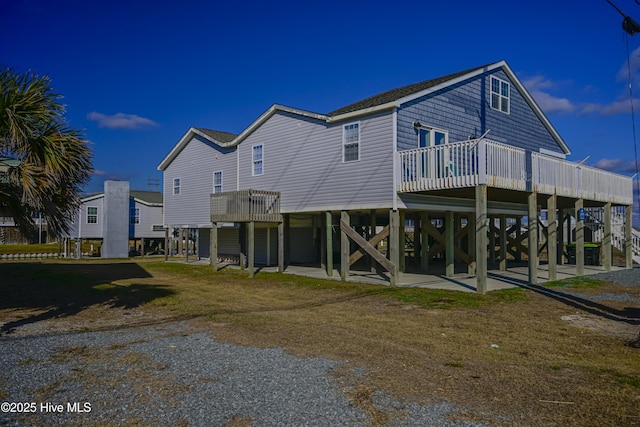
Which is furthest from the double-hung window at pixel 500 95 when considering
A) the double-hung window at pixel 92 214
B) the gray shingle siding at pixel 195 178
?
the double-hung window at pixel 92 214

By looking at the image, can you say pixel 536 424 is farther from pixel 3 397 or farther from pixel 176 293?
pixel 176 293

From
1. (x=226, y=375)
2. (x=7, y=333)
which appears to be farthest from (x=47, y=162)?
(x=226, y=375)

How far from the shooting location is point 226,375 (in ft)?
19.8

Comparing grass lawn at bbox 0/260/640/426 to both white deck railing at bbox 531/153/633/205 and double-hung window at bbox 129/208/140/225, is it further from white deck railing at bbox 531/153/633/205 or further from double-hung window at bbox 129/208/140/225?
double-hung window at bbox 129/208/140/225

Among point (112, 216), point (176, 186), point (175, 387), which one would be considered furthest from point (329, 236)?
point (112, 216)

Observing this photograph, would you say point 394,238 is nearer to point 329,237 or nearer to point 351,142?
point 329,237

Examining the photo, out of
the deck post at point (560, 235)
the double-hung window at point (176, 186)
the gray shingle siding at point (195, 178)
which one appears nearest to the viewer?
the deck post at point (560, 235)

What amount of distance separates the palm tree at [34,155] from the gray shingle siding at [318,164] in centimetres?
868

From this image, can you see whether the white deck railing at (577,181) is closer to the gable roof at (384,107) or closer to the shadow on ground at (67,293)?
the gable roof at (384,107)

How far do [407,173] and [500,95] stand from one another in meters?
7.47

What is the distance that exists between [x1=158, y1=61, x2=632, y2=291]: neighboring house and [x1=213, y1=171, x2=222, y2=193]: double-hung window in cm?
5

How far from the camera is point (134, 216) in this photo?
36688 mm

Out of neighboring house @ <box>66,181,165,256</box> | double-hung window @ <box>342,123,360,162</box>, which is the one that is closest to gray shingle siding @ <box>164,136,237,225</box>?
double-hung window @ <box>342,123,360,162</box>

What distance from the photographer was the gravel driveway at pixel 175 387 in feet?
15.2
